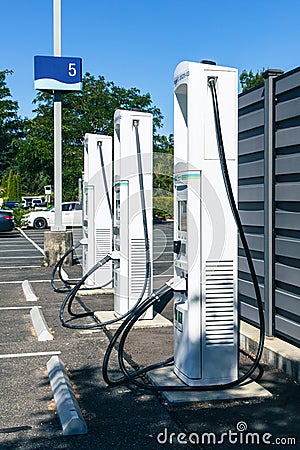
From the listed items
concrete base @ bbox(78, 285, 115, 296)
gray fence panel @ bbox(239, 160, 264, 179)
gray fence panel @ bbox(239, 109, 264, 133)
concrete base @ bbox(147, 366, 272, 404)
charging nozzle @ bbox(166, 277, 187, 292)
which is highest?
gray fence panel @ bbox(239, 109, 264, 133)

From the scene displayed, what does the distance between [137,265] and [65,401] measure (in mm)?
3630

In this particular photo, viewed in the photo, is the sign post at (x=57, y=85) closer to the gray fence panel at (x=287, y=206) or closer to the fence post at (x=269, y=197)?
the fence post at (x=269, y=197)

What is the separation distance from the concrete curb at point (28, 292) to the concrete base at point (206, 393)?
5133 mm

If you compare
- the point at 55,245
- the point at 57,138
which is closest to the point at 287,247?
the point at 55,245

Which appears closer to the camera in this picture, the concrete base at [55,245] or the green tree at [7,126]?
the concrete base at [55,245]

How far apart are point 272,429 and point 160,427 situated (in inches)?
30.3

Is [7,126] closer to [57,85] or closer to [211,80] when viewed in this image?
[57,85]

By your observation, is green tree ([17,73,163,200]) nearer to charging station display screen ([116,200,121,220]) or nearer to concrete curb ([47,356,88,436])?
charging station display screen ([116,200,121,220])

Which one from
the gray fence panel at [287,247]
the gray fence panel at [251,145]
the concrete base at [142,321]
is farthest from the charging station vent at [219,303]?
the concrete base at [142,321]

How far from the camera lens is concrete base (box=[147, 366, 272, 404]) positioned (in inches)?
199

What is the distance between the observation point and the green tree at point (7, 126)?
71.8 m

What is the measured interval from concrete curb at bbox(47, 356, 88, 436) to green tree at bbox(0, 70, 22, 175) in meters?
68.0

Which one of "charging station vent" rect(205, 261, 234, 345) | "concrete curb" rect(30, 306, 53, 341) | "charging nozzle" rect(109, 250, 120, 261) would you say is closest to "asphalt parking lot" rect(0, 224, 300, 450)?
"concrete curb" rect(30, 306, 53, 341)

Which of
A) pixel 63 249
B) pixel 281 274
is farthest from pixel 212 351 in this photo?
pixel 63 249
